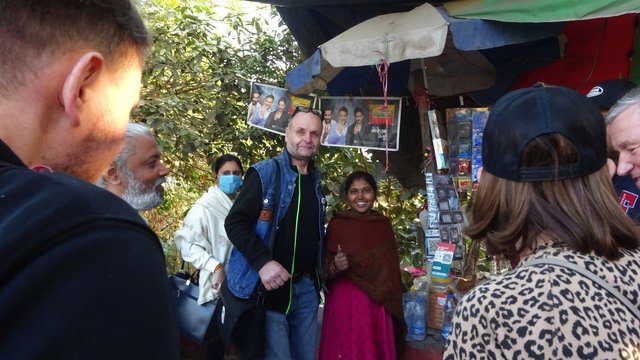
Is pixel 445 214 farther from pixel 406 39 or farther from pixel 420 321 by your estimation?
pixel 406 39

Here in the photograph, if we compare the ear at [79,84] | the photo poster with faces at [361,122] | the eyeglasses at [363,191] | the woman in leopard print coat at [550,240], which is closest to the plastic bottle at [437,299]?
the eyeglasses at [363,191]

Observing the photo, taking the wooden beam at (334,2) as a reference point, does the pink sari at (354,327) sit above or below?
below

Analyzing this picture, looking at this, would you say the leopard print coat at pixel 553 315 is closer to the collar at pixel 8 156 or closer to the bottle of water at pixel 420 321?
the collar at pixel 8 156

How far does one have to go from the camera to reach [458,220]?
3.32 m

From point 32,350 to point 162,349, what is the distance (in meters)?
0.14

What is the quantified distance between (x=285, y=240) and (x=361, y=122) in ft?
3.78

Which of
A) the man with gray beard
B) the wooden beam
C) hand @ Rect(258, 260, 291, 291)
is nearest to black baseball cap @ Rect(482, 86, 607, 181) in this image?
the man with gray beard

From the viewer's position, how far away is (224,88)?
5.15 m

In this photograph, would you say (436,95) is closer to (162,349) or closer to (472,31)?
(472,31)

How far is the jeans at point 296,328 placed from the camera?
305 cm

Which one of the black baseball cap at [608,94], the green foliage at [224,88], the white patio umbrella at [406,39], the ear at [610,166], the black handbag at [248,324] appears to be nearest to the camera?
the ear at [610,166]

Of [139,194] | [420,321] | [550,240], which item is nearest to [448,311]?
[420,321]

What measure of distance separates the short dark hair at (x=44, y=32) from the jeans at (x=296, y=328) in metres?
2.59

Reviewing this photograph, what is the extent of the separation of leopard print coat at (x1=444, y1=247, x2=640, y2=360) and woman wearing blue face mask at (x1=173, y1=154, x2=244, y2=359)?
2.53 meters
